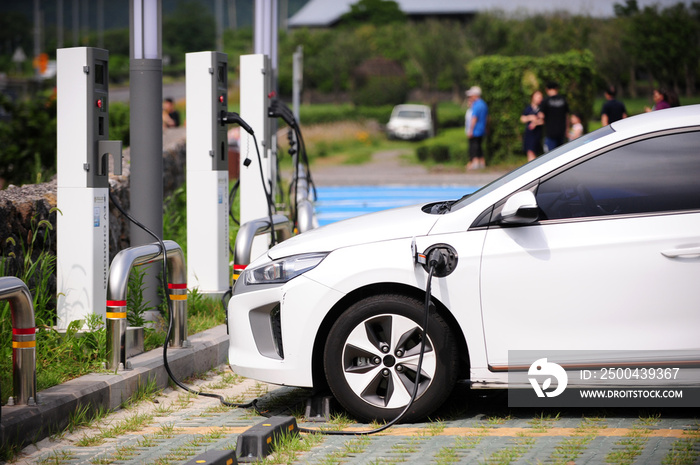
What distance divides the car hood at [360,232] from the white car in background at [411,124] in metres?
36.1

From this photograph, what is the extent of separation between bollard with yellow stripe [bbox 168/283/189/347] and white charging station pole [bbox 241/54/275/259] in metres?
2.87

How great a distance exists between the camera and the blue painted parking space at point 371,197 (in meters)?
18.4

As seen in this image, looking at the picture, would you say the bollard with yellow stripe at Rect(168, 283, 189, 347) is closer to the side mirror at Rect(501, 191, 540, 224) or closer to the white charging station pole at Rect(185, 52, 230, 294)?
the white charging station pole at Rect(185, 52, 230, 294)

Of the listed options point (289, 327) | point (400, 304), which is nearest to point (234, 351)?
point (289, 327)

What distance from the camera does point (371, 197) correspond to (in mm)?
20688

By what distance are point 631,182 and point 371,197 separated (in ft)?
50.9

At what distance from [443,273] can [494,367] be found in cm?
57

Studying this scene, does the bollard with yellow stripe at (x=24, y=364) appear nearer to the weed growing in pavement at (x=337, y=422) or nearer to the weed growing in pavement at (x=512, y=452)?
the weed growing in pavement at (x=337, y=422)

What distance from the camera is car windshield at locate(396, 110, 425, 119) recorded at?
42.5 metres

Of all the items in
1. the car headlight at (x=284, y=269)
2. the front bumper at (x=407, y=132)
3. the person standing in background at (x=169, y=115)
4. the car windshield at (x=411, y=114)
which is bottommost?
the car headlight at (x=284, y=269)

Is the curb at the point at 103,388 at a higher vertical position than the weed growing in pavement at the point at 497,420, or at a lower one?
higher

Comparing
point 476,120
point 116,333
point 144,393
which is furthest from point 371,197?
point 116,333

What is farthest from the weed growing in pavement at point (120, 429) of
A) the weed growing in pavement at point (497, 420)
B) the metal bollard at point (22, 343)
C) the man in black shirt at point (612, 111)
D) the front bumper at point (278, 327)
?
the man in black shirt at point (612, 111)

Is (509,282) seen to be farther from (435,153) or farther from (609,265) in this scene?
(435,153)
